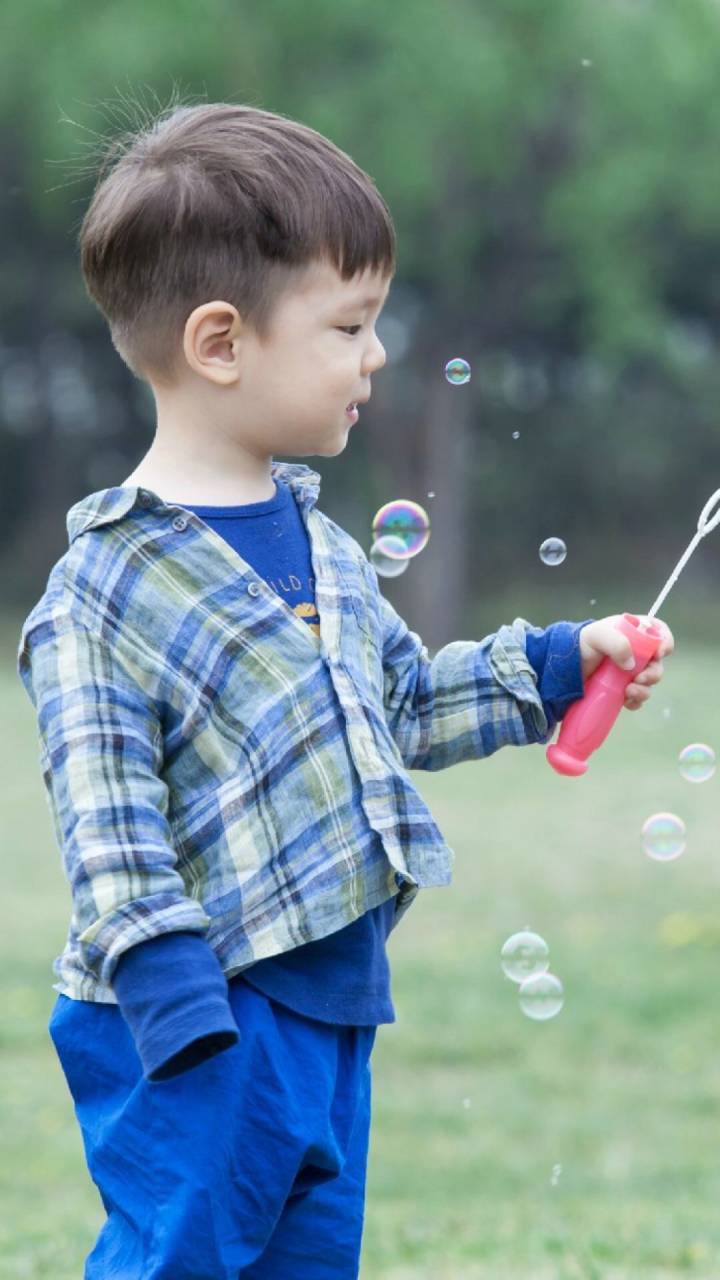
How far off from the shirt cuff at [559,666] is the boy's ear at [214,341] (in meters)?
0.47

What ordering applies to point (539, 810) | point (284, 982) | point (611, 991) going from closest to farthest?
1. point (284, 982)
2. point (611, 991)
3. point (539, 810)

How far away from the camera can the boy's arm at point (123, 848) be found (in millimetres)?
1672

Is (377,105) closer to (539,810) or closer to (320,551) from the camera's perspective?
(539,810)

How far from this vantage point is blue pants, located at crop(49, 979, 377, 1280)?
69.8 inches

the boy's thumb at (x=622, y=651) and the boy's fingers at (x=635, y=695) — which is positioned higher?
the boy's thumb at (x=622, y=651)

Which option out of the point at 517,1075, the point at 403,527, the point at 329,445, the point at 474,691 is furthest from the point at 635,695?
the point at 517,1075

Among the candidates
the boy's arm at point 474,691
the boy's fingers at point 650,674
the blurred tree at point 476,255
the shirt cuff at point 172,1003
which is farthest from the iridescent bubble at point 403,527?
the blurred tree at point 476,255

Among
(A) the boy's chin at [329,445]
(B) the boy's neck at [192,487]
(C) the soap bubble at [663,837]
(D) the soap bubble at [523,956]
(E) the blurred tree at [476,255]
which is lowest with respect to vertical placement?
(E) the blurred tree at [476,255]

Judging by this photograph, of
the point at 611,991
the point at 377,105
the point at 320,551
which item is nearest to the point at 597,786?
the point at 611,991

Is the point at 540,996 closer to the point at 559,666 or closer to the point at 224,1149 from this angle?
the point at 559,666

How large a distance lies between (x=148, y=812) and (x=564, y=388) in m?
20.3

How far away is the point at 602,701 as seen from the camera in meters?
2.06

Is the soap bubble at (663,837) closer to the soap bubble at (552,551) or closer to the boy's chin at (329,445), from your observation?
the soap bubble at (552,551)

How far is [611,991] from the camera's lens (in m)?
5.62
